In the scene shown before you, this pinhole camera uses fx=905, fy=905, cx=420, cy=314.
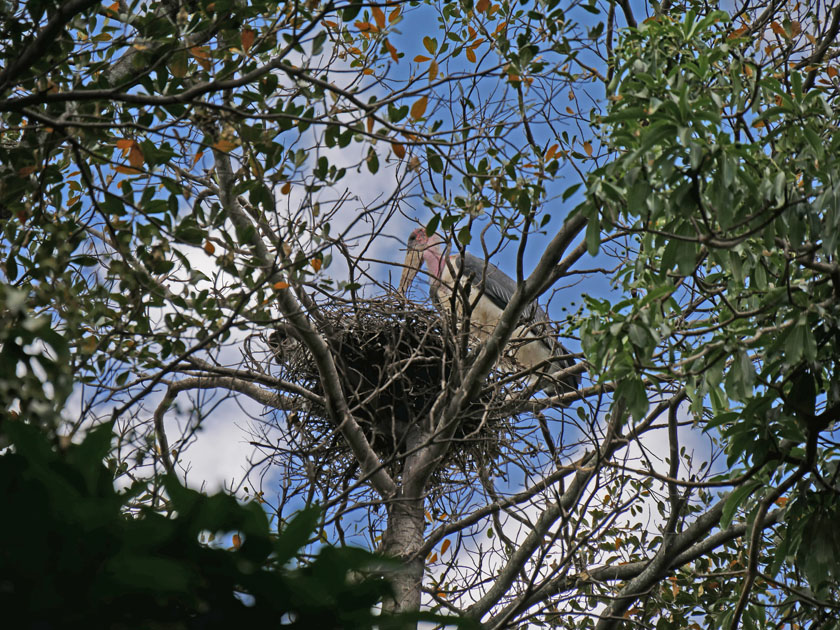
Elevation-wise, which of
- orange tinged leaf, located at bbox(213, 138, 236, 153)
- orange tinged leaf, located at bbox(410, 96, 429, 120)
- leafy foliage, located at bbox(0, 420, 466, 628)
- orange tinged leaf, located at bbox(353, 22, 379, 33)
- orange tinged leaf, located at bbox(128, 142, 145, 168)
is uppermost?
orange tinged leaf, located at bbox(353, 22, 379, 33)

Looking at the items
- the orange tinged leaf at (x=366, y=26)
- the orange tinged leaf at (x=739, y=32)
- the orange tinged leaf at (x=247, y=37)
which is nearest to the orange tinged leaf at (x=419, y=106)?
the orange tinged leaf at (x=366, y=26)

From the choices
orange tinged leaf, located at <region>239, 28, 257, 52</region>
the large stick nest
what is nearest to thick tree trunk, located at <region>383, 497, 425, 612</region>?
the large stick nest

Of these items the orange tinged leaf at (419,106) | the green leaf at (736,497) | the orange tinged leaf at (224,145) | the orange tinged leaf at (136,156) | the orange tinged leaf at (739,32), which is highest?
the orange tinged leaf at (739,32)

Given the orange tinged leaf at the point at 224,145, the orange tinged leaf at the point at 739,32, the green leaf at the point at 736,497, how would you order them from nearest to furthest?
the orange tinged leaf at the point at 224,145 < the green leaf at the point at 736,497 < the orange tinged leaf at the point at 739,32

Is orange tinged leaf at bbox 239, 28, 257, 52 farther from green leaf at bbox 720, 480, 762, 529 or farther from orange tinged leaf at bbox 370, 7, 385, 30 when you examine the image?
green leaf at bbox 720, 480, 762, 529

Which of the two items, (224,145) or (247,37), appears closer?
(224,145)

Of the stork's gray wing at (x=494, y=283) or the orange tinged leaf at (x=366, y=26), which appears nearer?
the orange tinged leaf at (x=366, y=26)

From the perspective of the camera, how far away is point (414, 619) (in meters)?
1.36

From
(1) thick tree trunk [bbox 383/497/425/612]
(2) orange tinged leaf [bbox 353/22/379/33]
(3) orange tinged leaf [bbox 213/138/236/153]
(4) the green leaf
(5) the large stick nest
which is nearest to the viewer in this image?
(3) orange tinged leaf [bbox 213/138/236/153]

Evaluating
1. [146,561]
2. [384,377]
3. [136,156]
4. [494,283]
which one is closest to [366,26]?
[136,156]

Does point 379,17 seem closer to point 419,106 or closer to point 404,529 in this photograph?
point 419,106

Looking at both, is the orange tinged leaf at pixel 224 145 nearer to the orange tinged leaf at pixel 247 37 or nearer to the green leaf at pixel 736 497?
the orange tinged leaf at pixel 247 37

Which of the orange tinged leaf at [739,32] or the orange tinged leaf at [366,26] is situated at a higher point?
the orange tinged leaf at [739,32]

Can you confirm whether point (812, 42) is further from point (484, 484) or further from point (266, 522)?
point (266, 522)
